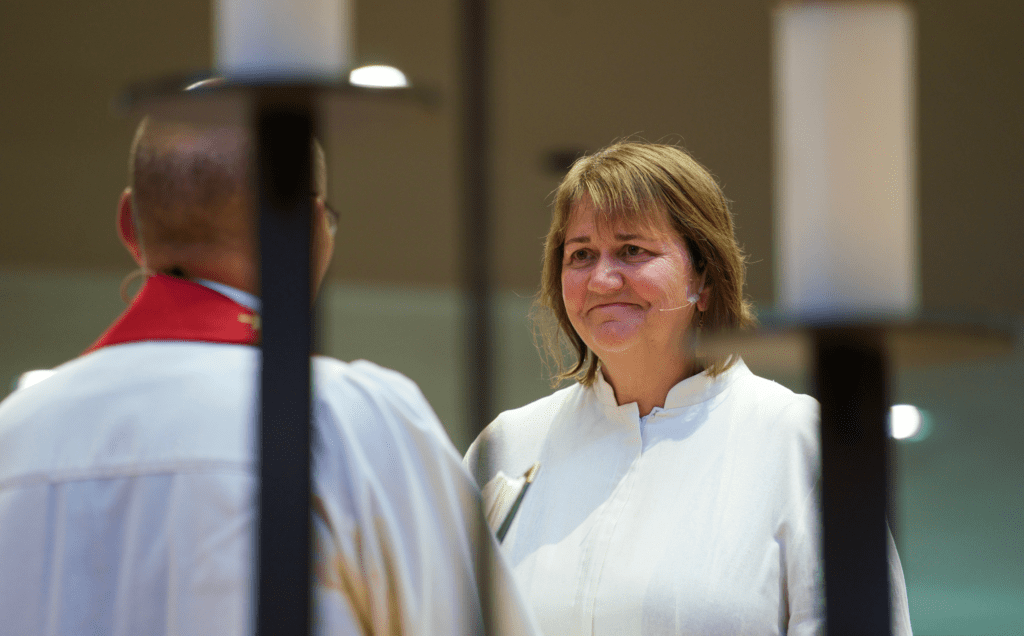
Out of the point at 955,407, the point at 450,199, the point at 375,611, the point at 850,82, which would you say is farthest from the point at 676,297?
the point at 955,407

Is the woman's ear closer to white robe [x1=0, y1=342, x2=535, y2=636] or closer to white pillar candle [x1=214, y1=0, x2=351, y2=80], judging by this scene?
white robe [x1=0, y1=342, x2=535, y2=636]

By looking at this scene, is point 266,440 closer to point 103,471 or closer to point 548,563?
point 103,471

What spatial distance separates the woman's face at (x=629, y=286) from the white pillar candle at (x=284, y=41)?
0.93 metres

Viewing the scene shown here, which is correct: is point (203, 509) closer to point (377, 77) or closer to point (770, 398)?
point (377, 77)

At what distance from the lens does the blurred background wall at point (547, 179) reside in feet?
11.5

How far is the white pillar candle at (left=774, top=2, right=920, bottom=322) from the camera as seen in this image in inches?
16.0

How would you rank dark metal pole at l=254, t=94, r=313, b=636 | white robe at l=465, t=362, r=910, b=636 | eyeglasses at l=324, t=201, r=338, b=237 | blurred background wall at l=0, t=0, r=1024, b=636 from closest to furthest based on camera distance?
1. dark metal pole at l=254, t=94, r=313, b=636
2. eyeglasses at l=324, t=201, r=338, b=237
3. white robe at l=465, t=362, r=910, b=636
4. blurred background wall at l=0, t=0, r=1024, b=636

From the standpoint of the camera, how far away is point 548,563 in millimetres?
1298

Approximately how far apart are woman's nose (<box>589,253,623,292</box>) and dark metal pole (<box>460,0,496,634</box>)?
86cm

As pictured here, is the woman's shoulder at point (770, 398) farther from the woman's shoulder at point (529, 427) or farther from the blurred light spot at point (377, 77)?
the blurred light spot at point (377, 77)

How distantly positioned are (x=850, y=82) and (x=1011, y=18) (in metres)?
3.53

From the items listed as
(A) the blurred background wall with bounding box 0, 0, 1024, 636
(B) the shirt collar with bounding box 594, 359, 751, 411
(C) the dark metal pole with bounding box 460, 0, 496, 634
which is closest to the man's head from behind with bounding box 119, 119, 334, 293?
(C) the dark metal pole with bounding box 460, 0, 496, 634

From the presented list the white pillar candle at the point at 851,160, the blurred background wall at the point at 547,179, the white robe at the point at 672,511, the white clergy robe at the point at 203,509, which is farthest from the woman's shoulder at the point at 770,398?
the blurred background wall at the point at 547,179

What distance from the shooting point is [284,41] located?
1.33 feet
